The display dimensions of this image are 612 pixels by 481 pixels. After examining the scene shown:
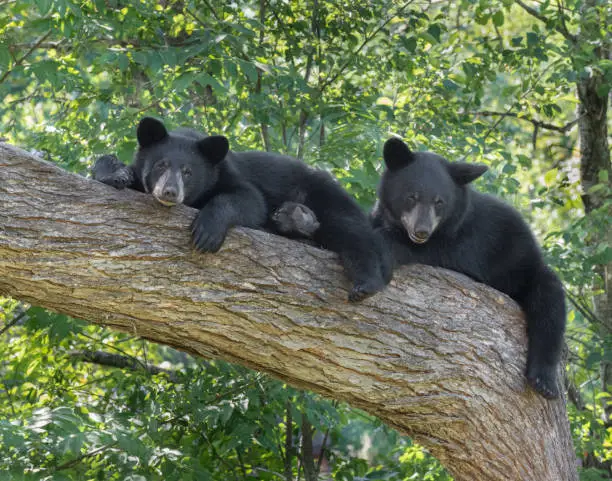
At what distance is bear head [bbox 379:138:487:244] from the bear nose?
1.60 meters

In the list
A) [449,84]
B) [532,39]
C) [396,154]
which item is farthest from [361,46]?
[396,154]

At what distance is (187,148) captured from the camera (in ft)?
15.6

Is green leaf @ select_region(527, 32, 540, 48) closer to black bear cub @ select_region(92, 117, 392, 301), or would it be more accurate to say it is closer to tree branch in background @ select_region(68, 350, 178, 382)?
black bear cub @ select_region(92, 117, 392, 301)

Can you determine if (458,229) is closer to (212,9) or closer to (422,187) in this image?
(422,187)

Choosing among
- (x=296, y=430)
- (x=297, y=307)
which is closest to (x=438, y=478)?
(x=296, y=430)

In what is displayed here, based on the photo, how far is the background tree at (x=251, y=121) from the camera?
562 cm

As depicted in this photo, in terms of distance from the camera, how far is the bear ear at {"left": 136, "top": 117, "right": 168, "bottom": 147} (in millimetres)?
4598

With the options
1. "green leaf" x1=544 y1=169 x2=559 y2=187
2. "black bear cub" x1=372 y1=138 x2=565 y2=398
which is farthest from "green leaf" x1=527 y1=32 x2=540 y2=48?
"black bear cub" x1=372 y1=138 x2=565 y2=398

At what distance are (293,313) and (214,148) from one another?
1360mm

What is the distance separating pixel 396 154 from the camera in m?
5.08

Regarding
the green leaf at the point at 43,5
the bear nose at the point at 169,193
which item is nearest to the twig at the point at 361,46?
the green leaf at the point at 43,5

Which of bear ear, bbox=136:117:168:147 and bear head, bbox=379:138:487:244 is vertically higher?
bear head, bbox=379:138:487:244

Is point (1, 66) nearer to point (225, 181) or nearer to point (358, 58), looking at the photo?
point (225, 181)

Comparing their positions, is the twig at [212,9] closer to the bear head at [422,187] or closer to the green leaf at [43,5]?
the green leaf at [43,5]
